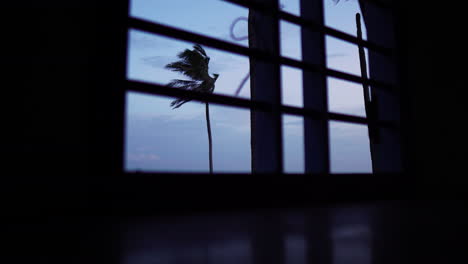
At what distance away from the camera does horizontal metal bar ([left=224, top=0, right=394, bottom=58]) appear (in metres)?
3.11

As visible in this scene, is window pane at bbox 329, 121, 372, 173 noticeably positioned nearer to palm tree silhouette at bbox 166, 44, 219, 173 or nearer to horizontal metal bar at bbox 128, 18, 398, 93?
horizontal metal bar at bbox 128, 18, 398, 93

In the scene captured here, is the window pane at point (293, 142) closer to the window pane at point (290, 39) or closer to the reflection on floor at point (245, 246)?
the window pane at point (290, 39)

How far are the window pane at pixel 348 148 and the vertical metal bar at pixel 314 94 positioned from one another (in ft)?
0.37

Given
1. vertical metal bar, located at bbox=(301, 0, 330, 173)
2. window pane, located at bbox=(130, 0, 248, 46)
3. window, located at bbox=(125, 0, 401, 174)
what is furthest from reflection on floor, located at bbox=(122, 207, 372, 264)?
vertical metal bar, located at bbox=(301, 0, 330, 173)

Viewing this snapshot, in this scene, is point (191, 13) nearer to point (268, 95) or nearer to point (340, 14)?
point (268, 95)

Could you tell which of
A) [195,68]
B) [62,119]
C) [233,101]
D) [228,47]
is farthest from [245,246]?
[195,68]

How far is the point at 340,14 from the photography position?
4133 mm

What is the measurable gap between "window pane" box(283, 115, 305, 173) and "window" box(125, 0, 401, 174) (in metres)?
0.01

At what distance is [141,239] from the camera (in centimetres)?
117

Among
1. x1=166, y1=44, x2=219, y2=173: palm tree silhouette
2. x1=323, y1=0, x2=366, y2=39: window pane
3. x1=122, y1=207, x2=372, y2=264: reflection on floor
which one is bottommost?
x1=122, y1=207, x2=372, y2=264: reflection on floor

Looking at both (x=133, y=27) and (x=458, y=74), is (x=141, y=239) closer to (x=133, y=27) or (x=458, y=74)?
(x=133, y=27)

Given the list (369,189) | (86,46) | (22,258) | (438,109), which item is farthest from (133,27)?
(438,109)

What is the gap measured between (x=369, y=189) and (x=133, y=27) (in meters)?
2.85

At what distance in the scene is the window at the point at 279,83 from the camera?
2.54 m
